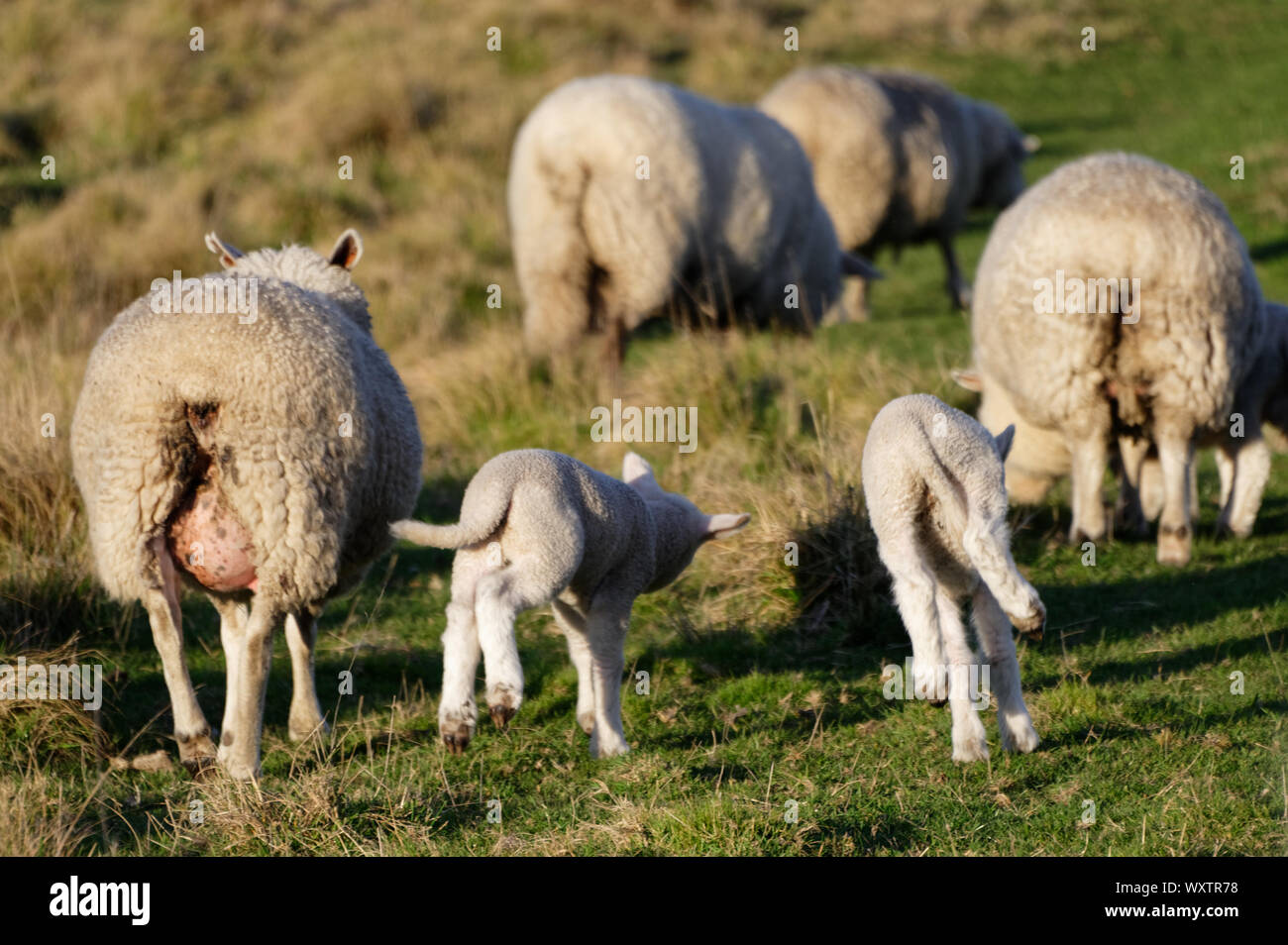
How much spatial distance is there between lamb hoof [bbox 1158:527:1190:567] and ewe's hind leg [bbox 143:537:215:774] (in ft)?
14.6

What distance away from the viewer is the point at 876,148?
43.6 feet

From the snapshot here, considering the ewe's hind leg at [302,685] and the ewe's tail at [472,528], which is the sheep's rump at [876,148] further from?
the ewe's tail at [472,528]

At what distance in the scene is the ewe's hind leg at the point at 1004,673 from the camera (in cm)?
450

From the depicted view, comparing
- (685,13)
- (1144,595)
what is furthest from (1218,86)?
(1144,595)

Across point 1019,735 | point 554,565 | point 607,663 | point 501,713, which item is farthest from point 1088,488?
point 501,713

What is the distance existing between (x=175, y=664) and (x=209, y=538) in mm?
448

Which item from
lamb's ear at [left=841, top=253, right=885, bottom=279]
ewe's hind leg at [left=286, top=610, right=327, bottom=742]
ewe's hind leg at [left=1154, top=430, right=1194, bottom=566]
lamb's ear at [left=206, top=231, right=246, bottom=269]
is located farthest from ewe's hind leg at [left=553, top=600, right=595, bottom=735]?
lamb's ear at [left=841, top=253, right=885, bottom=279]

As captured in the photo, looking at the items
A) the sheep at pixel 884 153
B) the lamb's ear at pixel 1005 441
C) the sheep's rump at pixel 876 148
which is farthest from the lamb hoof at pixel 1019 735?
the sheep's rump at pixel 876 148

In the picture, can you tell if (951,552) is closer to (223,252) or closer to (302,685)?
(302,685)

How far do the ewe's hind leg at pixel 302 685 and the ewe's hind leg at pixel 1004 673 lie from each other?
7.98ft

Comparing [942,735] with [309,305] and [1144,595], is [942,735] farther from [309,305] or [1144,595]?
[309,305]

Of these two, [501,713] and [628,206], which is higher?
[628,206]
